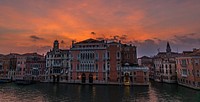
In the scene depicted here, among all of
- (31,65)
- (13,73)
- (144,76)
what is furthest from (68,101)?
(13,73)

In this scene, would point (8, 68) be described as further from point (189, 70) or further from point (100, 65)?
point (189, 70)

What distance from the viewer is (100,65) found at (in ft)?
179

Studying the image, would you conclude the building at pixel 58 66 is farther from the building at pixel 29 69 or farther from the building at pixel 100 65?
the building at pixel 29 69

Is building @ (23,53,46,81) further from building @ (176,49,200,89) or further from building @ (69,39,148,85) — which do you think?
building @ (176,49,200,89)

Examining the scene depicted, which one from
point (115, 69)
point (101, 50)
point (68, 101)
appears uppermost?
point (101, 50)

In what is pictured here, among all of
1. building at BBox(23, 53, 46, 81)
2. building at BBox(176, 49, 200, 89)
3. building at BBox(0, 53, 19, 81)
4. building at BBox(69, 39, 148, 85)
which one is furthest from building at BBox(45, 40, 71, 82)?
building at BBox(176, 49, 200, 89)

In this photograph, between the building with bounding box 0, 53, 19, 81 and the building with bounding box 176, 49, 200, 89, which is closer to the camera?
the building with bounding box 176, 49, 200, 89

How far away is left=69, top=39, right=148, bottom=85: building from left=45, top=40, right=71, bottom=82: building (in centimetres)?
292

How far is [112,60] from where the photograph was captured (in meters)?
54.0

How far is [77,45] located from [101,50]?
9324 mm

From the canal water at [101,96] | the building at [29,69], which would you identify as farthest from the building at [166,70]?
the building at [29,69]

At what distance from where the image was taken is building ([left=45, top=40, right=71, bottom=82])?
58688 millimetres

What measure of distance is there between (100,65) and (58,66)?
17120 millimetres

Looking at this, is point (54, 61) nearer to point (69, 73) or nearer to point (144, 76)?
point (69, 73)
